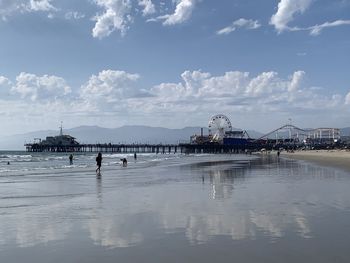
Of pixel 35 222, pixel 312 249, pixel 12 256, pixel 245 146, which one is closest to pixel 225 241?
pixel 312 249

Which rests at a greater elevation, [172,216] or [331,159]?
[172,216]

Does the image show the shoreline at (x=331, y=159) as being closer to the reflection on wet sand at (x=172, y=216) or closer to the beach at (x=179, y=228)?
the reflection on wet sand at (x=172, y=216)

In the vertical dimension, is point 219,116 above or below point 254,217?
above

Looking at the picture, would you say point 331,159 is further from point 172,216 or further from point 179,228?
point 179,228

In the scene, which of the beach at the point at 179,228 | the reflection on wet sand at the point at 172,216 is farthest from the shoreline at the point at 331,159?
the beach at the point at 179,228

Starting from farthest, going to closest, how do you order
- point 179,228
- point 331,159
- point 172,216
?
1. point 331,159
2. point 172,216
3. point 179,228

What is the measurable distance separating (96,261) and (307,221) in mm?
5423

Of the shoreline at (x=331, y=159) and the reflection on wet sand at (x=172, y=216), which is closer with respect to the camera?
the reflection on wet sand at (x=172, y=216)

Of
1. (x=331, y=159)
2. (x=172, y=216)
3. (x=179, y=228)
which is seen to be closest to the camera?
(x=179, y=228)

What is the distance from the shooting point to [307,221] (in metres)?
10.7

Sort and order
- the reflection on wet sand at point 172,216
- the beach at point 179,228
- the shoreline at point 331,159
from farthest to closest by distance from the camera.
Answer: the shoreline at point 331,159, the reflection on wet sand at point 172,216, the beach at point 179,228

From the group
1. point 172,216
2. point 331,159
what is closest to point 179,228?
point 172,216

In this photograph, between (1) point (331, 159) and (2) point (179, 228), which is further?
(1) point (331, 159)

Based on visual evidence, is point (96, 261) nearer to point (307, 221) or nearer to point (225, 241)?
point (225, 241)
